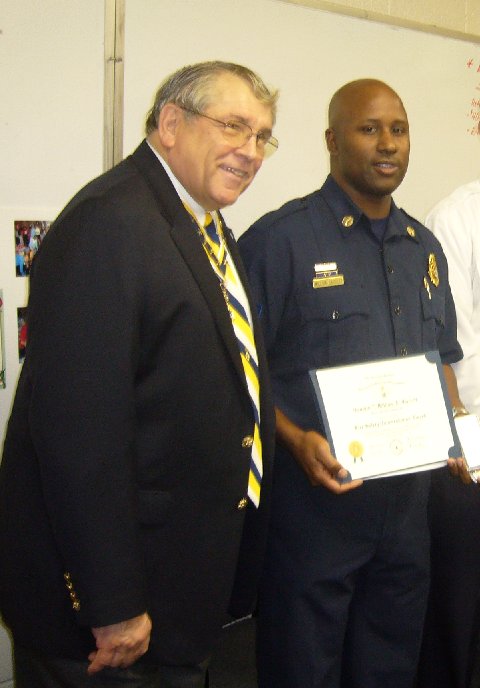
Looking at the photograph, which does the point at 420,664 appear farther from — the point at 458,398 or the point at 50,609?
the point at 50,609

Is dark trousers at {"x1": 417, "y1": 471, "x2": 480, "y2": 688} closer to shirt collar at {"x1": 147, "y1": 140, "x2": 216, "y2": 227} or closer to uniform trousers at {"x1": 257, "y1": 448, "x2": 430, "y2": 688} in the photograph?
uniform trousers at {"x1": 257, "y1": 448, "x2": 430, "y2": 688}

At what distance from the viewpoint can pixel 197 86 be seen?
1242mm

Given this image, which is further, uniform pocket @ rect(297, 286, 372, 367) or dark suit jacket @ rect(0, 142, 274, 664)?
uniform pocket @ rect(297, 286, 372, 367)

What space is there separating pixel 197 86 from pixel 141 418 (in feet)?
1.98

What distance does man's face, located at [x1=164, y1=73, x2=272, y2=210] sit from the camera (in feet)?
4.10

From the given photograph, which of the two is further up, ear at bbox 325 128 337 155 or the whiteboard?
the whiteboard

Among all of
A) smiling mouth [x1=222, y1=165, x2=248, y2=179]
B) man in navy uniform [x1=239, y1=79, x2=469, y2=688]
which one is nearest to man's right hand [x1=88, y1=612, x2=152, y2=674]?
man in navy uniform [x1=239, y1=79, x2=469, y2=688]

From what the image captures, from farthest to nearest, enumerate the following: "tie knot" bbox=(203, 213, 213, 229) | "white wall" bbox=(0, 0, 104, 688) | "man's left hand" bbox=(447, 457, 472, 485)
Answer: "white wall" bbox=(0, 0, 104, 688) → "man's left hand" bbox=(447, 457, 472, 485) → "tie knot" bbox=(203, 213, 213, 229)

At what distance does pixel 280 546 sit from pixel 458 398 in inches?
25.2

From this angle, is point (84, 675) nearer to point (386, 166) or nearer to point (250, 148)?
point (250, 148)

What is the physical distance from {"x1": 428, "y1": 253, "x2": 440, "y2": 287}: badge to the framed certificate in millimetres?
292

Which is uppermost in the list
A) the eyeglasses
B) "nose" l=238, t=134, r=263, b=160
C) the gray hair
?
the gray hair

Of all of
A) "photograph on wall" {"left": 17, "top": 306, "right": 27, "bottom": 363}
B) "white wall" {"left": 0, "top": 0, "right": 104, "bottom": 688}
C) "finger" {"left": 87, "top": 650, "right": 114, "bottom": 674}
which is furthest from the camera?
"photograph on wall" {"left": 17, "top": 306, "right": 27, "bottom": 363}

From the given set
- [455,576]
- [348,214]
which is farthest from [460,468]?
[348,214]
